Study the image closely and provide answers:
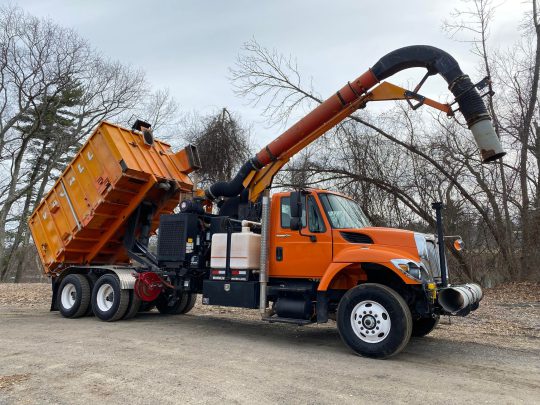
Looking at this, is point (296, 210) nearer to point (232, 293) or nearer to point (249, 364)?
point (232, 293)

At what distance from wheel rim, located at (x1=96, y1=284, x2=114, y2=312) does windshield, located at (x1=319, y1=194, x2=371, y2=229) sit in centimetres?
492

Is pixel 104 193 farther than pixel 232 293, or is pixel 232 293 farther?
pixel 104 193

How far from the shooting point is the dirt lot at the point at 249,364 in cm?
436

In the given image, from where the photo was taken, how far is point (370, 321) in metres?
6.01

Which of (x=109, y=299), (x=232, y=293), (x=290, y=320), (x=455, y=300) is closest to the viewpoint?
(x=455, y=300)

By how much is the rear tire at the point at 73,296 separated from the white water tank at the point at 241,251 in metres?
3.45

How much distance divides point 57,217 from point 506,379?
914 centimetres

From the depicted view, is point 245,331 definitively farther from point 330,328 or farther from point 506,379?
point 506,379

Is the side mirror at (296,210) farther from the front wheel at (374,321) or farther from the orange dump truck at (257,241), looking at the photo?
the front wheel at (374,321)

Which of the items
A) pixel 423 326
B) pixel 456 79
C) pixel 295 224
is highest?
pixel 456 79

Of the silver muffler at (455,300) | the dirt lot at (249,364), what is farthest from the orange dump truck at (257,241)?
the dirt lot at (249,364)

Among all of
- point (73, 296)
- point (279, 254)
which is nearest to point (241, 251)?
point (279, 254)

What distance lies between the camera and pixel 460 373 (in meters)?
5.32

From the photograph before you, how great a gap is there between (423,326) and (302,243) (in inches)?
102
